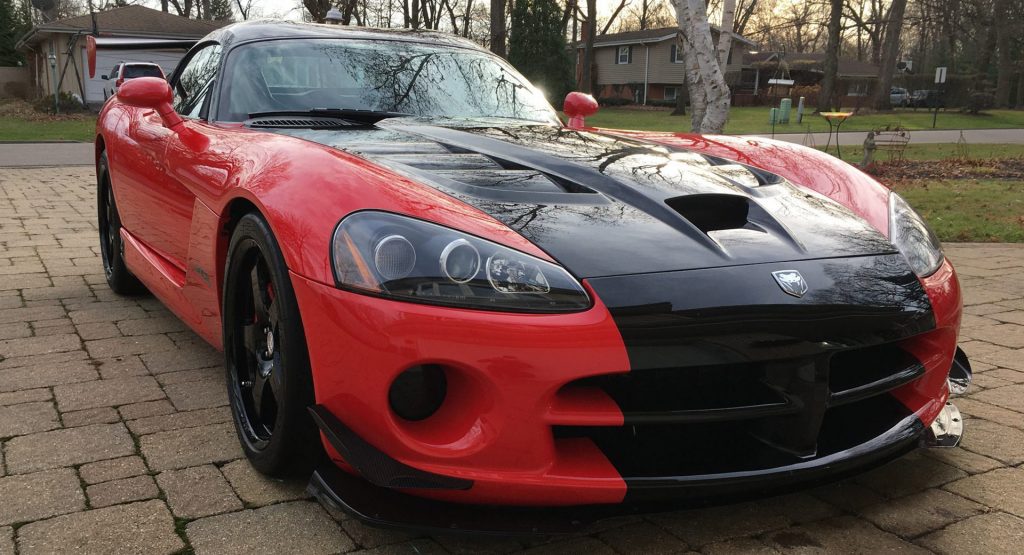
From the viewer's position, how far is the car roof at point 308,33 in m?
3.54

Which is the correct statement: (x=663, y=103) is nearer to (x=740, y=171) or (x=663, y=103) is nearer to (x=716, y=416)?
(x=740, y=171)

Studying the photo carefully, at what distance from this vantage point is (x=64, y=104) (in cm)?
2766

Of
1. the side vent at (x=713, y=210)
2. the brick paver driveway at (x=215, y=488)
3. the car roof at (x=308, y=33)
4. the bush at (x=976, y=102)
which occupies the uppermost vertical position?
the bush at (x=976, y=102)

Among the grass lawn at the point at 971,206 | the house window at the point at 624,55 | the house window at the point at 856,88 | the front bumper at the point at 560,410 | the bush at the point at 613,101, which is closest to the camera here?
the front bumper at the point at 560,410

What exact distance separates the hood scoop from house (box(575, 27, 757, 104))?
49748 mm

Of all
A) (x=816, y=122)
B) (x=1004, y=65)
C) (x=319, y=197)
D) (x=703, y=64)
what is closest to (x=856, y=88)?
(x=1004, y=65)

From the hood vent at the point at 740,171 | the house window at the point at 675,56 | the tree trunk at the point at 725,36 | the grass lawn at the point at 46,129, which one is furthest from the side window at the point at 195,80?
the house window at the point at 675,56

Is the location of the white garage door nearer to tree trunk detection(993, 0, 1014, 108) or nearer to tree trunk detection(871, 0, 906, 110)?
tree trunk detection(871, 0, 906, 110)

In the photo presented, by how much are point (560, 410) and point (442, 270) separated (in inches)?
15.1

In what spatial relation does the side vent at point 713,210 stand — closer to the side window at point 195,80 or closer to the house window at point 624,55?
the side window at point 195,80

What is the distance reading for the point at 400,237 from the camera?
1907 millimetres

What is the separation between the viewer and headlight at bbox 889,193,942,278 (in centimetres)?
241

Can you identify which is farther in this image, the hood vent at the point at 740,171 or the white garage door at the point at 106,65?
the white garage door at the point at 106,65

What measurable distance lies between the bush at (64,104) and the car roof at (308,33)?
27137 mm
